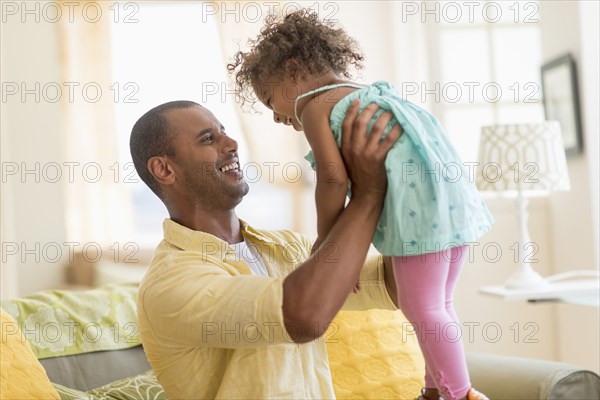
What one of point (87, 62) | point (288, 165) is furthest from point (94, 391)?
point (87, 62)

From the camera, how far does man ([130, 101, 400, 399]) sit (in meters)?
1.45

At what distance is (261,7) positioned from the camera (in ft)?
15.9

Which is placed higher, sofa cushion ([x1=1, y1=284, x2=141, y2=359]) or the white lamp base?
sofa cushion ([x1=1, y1=284, x2=141, y2=359])

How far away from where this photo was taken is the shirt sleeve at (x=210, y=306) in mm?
1467

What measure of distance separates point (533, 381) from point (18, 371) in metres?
1.39

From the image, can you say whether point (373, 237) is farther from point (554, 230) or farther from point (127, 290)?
point (554, 230)

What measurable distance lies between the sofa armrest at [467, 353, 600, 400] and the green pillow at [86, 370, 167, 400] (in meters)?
0.95

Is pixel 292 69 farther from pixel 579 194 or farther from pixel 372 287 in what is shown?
pixel 579 194

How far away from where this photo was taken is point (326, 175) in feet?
5.02

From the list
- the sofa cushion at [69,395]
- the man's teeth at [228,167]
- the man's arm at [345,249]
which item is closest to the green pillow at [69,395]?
the sofa cushion at [69,395]

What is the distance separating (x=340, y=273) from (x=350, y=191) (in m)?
0.21

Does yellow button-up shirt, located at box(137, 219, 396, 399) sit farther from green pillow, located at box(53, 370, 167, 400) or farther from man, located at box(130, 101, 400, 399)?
green pillow, located at box(53, 370, 167, 400)

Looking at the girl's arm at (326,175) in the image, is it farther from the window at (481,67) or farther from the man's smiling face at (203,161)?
the window at (481,67)

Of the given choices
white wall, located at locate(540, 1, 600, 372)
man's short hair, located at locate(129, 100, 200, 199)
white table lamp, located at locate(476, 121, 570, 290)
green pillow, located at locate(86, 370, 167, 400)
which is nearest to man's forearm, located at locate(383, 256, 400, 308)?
man's short hair, located at locate(129, 100, 200, 199)
